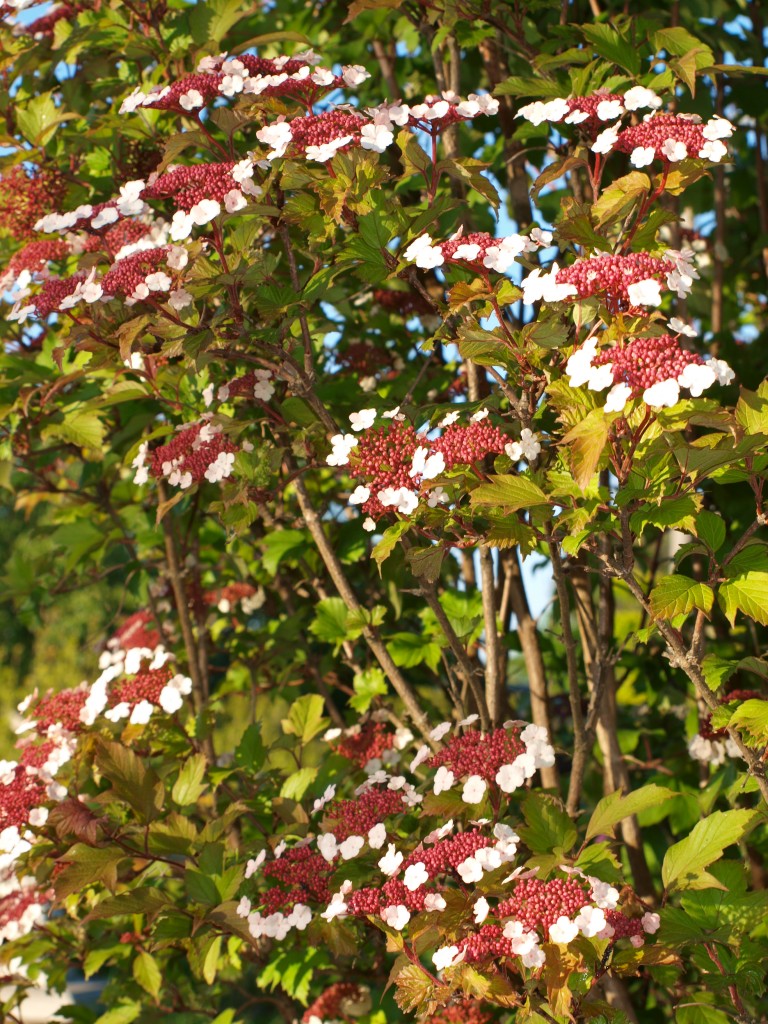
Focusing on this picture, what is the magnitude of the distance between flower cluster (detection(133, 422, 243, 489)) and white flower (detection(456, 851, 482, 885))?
0.68 m

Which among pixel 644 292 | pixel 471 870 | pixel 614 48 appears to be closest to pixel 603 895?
pixel 471 870

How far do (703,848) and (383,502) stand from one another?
25.6 inches

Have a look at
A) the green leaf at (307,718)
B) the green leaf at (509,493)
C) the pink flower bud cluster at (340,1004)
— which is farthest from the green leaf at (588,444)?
the pink flower bud cluster at (340,1004)

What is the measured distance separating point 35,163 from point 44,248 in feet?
1.24

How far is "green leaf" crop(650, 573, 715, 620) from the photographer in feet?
4.38

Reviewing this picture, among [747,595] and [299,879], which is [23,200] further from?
[747,595]

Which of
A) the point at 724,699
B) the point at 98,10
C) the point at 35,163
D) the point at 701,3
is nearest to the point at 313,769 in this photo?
the point at 724,699

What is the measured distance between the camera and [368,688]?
7.30 ft

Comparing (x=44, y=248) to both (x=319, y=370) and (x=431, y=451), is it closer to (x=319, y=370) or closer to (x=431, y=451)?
(x=319, y=370)

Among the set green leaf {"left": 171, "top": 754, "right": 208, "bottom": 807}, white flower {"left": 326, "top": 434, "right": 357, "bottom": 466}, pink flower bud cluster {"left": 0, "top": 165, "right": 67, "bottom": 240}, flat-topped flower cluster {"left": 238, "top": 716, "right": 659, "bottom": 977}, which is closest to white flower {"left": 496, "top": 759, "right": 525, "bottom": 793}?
flat-topped flower cluster {"left": 238, "top": 716, "right": 659, "bottom": 977}

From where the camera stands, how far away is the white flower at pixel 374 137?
1.44 m

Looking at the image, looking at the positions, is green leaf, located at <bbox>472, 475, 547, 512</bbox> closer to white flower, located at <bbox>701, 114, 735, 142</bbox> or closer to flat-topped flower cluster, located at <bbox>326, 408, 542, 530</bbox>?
flat-topped flower cluster, located at <bbox>326, 408, 542, 530</bbox>

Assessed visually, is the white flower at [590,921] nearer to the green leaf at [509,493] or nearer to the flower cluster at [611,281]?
the green leaf at [509,493]

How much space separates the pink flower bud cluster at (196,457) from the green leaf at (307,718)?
563 mm
